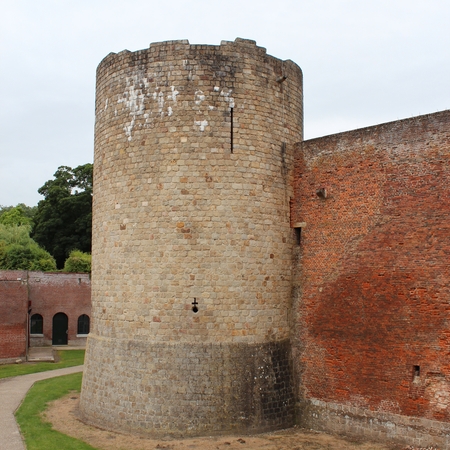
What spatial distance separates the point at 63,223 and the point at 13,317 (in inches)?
823

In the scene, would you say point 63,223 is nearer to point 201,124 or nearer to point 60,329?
point 60,329

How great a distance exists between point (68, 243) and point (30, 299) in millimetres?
15301

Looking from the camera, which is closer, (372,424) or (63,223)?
(372,424)

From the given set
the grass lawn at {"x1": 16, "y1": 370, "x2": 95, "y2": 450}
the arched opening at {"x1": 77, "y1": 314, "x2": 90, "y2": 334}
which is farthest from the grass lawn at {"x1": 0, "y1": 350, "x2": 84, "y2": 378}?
the arched opening at {"x1": 77, "y1": 314, "x2": 90, "y2": 334}

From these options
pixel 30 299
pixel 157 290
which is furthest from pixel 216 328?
pixel 30 299

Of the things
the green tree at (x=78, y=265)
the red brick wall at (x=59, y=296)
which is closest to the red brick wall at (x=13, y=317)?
the red brick wall at (x=59, y=296)

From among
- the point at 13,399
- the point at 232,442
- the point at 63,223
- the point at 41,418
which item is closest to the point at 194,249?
the point at 232,442

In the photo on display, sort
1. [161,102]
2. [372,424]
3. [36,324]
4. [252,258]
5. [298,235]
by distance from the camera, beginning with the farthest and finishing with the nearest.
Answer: [36,324], [298,235], [161,102], [252,258], [372,424]

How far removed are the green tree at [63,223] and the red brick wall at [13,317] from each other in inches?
711

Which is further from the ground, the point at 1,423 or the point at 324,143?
the point at 324,143

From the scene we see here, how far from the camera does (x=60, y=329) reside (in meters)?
29.4

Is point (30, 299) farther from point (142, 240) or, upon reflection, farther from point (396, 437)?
point (396, 437)

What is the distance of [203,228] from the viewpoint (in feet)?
39.5

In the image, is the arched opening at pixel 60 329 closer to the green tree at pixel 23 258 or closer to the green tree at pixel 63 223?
the green tree at pixel 23 258
